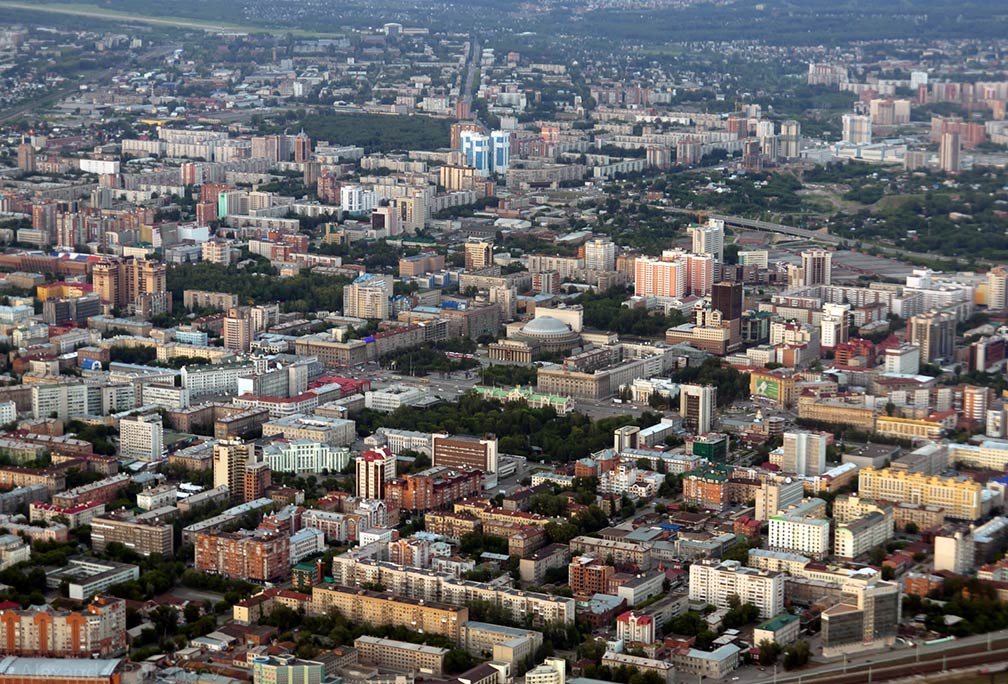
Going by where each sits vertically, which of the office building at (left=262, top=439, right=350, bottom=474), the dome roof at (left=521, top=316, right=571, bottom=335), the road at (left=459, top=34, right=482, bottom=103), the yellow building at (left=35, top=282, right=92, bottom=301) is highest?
the road at (left=459, top=34, right=482, bottom=103)

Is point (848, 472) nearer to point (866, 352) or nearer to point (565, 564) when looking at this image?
point (565, 564)

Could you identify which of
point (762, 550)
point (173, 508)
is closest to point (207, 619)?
point (173, 508)

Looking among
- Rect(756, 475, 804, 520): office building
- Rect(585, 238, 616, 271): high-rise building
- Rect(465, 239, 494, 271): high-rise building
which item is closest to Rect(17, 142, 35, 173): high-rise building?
Rect(465, 239, 494, 271): high-rise building

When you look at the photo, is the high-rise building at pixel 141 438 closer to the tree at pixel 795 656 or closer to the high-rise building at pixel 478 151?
the tree at pixel 795 656

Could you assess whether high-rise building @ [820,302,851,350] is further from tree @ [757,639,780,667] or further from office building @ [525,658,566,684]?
office building @ [525,658,566,684]

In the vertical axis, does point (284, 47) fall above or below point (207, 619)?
above

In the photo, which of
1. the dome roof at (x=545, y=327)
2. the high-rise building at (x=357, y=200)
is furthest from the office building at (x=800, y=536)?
the high-rise building at (x=357, y=200)
